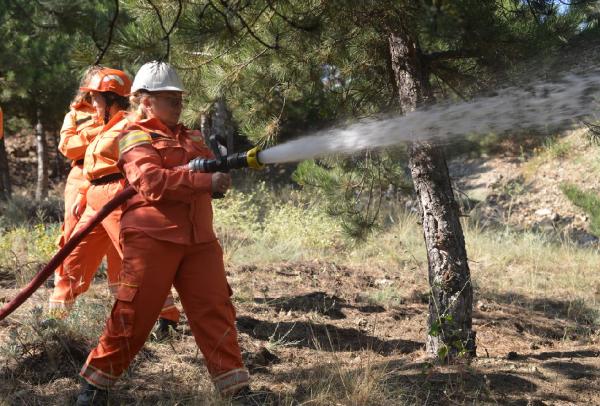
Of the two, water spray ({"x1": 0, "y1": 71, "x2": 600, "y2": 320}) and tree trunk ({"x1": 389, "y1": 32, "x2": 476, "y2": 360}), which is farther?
tree trunk ({"x1": 389, "y1": 32, "x2": 476, "y2": 360})

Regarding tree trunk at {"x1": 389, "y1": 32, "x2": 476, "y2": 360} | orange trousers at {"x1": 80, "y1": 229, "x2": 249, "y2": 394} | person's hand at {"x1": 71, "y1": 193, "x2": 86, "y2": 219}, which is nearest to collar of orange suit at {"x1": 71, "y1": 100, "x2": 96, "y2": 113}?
person's hand at {"x1": 71, "y1": 193, "x2": 86, "y2": 219}

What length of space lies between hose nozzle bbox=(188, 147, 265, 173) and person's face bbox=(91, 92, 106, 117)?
1.57m

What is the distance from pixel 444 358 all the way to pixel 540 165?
36.7 ft

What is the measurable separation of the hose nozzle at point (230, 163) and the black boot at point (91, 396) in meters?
1.08

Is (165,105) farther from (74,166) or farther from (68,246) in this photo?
(74,166)

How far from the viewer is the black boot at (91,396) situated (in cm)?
297

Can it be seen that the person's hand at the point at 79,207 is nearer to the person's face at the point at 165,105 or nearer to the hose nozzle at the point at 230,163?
the person's face at the point at 165,105

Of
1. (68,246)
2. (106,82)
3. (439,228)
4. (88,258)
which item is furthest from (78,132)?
(439,228)

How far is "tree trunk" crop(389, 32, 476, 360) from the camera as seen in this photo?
405 cm

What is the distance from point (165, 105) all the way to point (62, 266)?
1.48 meters

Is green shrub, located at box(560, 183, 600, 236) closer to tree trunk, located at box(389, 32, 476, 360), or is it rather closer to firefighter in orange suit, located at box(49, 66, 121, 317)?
tree trunk, located at box(389, 32, 476, 360)

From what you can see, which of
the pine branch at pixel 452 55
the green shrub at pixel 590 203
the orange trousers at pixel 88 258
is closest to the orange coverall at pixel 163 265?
the orange trousers at pixel 88 258

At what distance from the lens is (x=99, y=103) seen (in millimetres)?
4328

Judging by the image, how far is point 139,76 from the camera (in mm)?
3264
